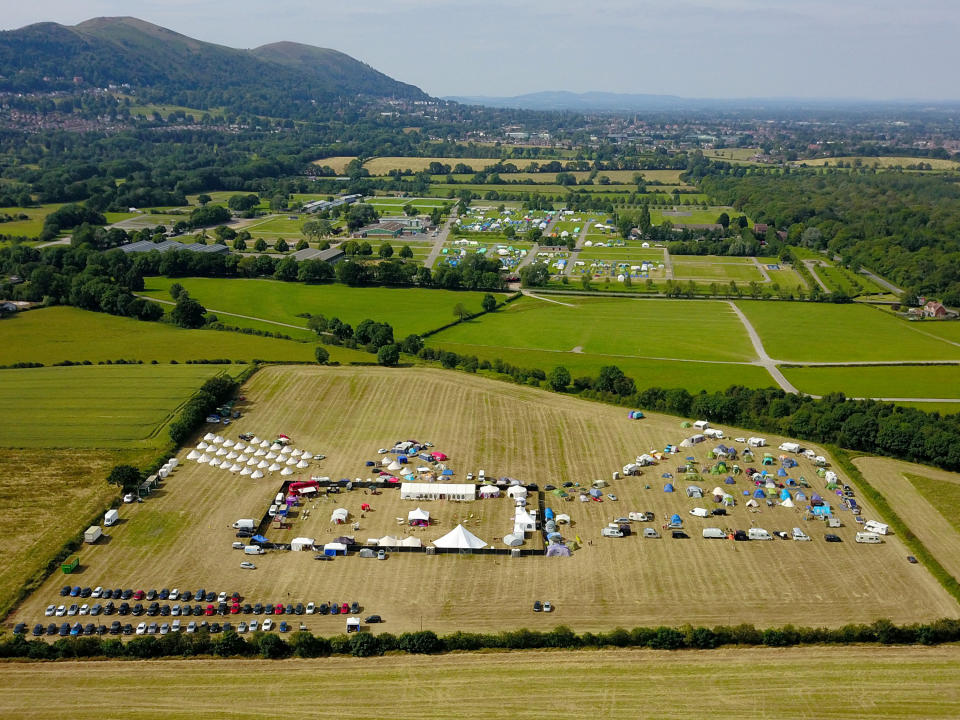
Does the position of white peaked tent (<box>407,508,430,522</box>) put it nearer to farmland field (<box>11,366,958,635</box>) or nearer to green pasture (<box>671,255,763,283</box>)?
farmland field (<box>11,366,958,635</box>)

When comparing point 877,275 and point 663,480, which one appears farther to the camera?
point 877,275

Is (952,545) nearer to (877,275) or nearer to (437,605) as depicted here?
(437,605)

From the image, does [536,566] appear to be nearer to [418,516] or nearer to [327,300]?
[418,516]

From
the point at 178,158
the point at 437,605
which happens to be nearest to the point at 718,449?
the point at 437,605

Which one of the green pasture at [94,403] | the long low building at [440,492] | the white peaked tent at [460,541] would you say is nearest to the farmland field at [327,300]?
the green pasture at [94,403]

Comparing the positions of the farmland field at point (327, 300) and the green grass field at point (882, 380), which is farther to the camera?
the farmland field at point (327, 300)

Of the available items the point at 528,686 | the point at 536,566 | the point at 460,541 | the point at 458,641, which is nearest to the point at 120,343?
the point at 460,541

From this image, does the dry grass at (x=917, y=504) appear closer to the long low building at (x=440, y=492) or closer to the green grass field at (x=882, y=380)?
the green grass field at (x=882, y=380)
